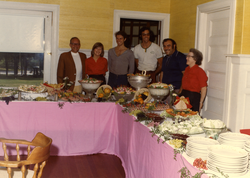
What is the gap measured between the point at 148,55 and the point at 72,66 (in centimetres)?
138

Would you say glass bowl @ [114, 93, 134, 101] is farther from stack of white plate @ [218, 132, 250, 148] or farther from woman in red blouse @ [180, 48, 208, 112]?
stack of white plate @ [218, 132, 250, 148]

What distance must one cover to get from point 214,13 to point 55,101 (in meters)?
2.79

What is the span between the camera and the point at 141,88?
4234mm

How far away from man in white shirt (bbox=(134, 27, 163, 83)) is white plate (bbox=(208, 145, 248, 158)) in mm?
3911

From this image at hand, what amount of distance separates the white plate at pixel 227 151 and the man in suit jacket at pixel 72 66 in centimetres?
368

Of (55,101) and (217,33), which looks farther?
(217,33)

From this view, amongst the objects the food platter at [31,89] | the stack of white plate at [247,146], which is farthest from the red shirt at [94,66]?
the stack of white plate at [247,146]

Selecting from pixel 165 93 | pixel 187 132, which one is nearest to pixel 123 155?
pixel 165 93

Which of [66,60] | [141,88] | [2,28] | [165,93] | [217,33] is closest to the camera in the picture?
[165,93]

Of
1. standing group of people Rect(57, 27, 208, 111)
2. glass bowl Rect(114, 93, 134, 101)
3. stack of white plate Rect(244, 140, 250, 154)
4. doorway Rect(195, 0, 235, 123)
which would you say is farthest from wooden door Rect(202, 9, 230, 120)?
stack of white plate Rect(244, 140, 250, 154)

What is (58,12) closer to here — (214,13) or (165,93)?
(214,13)

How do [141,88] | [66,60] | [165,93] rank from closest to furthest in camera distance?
1. [165,93]
2. [141,88]
3. [66,60]

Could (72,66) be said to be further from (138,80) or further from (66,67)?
(138,80)

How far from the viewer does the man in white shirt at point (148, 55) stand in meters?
5.55
